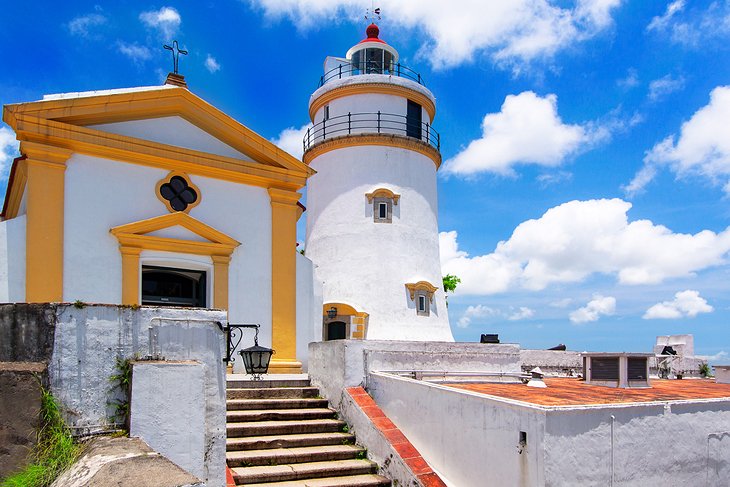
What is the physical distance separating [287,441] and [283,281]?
18.6 feet

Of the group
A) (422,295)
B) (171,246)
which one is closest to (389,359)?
(171,246)

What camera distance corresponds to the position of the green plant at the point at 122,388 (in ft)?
19.0

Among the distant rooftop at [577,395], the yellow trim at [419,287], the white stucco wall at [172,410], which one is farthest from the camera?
the yellow trim at [419,287]

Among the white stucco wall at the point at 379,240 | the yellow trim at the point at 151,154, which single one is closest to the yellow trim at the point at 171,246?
the yellow trim at the point at 151,154

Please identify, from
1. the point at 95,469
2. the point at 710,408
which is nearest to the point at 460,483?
the point at 710,408

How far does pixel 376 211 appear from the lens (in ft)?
69.3

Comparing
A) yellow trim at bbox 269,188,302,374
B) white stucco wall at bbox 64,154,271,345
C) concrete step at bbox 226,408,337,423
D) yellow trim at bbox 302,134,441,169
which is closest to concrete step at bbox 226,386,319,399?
concrete step at bbox 226,408,337,423

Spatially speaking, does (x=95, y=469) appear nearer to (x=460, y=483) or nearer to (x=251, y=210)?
(x=460, y=483)

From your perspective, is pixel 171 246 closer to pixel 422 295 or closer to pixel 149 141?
pixel 149 141

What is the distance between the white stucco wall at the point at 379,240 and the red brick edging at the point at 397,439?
9.87 m

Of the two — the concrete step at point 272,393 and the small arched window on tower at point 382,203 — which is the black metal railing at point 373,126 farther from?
the concrete step at point 272,393

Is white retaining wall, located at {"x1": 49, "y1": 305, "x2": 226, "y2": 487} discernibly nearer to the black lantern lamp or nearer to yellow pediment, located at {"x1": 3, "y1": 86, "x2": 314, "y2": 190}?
the black lantern lamp

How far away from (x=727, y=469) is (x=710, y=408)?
0.98m

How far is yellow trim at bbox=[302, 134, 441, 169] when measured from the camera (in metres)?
21.4
